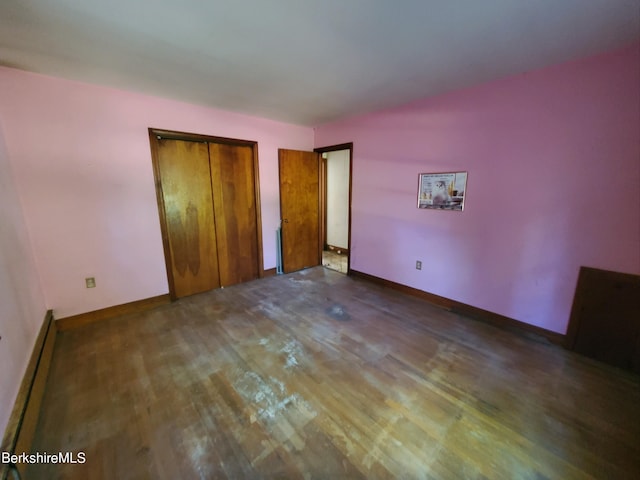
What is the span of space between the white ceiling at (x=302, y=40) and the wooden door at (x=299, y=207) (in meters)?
1.51

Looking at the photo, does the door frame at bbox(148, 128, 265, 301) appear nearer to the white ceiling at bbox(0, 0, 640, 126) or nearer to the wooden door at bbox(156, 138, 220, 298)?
the wooden door at bbox(156, 138, 220, 298)

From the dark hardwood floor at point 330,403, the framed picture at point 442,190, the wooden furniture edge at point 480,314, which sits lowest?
the dark hardwood floor at point 330,403

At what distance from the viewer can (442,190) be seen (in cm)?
287

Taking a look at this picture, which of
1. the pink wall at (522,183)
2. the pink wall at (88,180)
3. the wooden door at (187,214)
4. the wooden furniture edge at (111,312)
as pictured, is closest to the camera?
the pink wall at (522,183)

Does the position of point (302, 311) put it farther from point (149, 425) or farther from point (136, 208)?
point (136, 208)

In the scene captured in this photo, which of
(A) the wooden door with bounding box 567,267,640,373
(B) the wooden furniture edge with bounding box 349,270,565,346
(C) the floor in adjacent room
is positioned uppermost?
(A) the wooden door with bounding box 567,267,640,373

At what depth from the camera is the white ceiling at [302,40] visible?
141 centimetres

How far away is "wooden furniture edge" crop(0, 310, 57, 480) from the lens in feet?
3.98

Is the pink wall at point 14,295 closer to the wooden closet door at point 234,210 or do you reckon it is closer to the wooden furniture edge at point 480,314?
the wooden closet door at point 234,210

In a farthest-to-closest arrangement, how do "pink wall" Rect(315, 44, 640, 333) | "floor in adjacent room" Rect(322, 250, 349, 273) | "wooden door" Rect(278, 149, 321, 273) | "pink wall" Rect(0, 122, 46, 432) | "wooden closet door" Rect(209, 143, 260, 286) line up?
"floor in adjacent room" Rect(322, 250, 349, 273) < "wooden door" Rect(278, 149, 321, 273) < "wooden closet door" Rect(209, 143, 260, 286) < "pink wall" Rect(315, 44, 640, 333) < "pink wall" Rect(0, 122, 46, 432)

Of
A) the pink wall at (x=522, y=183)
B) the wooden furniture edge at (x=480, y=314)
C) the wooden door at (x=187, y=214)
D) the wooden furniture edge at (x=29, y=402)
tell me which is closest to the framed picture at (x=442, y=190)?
the pink wall at (x=522, y=183)

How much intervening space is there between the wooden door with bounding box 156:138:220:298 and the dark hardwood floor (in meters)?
→ 0.78

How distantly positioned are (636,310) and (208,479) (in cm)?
313

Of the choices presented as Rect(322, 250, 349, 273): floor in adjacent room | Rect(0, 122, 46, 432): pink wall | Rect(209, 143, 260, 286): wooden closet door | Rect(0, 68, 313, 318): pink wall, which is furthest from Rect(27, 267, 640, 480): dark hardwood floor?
Rect(322, 250, 349, 273): floor in adjacent room
